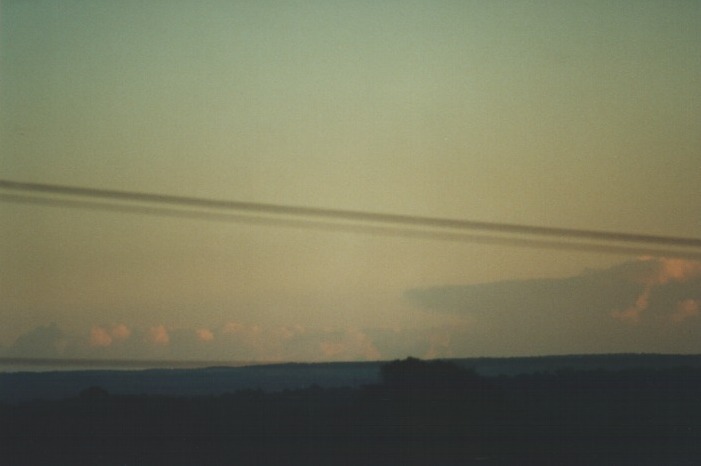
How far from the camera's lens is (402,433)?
1933 cm

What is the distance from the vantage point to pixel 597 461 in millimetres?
18266

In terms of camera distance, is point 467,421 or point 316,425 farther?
point 467,421

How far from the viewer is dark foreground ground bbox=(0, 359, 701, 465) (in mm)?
16906

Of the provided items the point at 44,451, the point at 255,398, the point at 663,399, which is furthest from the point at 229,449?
the point at 663,399

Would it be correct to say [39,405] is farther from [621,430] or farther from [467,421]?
[621,430]

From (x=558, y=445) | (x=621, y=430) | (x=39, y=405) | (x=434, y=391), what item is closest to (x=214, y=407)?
(x=39, y=405)

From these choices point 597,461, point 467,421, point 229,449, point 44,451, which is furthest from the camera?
point 467,421

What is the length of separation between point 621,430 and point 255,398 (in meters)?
7.30

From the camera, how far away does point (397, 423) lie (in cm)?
2006

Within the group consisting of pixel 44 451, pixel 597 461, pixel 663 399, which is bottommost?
pixel 44 451

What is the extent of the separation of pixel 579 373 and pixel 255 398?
649 centimetres

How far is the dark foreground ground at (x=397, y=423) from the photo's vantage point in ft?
55.5

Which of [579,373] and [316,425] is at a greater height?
[579,373]

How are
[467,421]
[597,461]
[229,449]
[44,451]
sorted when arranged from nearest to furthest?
[44,451] → [229,449] → [597,461] → [467,421]
